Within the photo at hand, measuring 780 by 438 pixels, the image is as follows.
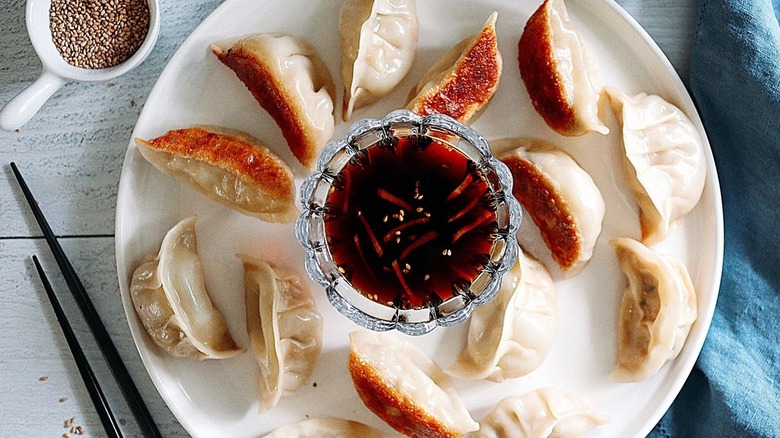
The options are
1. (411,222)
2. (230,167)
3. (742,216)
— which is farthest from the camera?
(742,216)

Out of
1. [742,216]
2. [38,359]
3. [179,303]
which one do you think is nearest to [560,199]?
[742,216]

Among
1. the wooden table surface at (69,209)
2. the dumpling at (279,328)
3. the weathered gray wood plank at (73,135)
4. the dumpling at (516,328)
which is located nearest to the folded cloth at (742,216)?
the wooden table surface at (69,209)

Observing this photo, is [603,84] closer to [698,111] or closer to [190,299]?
[698,111]

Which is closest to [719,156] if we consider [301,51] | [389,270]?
[389,270]

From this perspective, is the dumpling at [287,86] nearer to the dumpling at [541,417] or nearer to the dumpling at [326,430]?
the dumpling at [326,430]

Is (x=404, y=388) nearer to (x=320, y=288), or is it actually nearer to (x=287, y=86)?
(x=320, y=288)

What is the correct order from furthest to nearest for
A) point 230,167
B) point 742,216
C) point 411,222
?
1. point 742,216
2. point 230,167
3. point 411,222

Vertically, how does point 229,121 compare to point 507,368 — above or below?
above

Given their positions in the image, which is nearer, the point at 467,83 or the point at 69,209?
the point at 467,83
